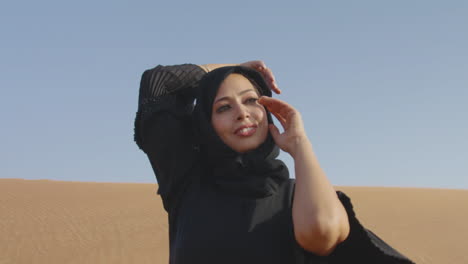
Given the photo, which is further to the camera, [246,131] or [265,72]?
[265,72]

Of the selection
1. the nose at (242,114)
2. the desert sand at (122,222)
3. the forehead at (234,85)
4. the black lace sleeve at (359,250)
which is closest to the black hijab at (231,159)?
the forehead at (234,85)

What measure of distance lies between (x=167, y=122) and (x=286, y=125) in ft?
1.88

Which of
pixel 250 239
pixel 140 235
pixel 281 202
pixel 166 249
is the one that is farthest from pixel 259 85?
pixel 140 235

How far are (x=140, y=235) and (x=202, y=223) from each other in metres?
17.7

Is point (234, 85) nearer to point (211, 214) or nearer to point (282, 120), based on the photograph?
point (282, 120)

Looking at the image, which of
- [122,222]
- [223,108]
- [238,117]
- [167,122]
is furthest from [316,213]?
[122,222]

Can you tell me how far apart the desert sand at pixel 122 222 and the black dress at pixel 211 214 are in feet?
47.9

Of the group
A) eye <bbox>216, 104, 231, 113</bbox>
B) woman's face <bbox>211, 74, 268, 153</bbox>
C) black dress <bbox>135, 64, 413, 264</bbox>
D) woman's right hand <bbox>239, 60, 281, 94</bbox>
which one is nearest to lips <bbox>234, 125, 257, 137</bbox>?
woman's face <bbox>211, 74, 268, 153</bbox>

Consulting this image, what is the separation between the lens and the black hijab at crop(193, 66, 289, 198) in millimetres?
2398

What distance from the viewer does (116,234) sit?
1988 cm

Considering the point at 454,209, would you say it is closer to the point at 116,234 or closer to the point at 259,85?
the point at 116,234

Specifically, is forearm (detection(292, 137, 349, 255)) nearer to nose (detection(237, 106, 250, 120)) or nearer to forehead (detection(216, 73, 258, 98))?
nose (detection(237, 106, 250, 120))

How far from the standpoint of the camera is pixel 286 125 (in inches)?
97.4

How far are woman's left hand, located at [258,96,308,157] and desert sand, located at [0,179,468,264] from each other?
14850mm
